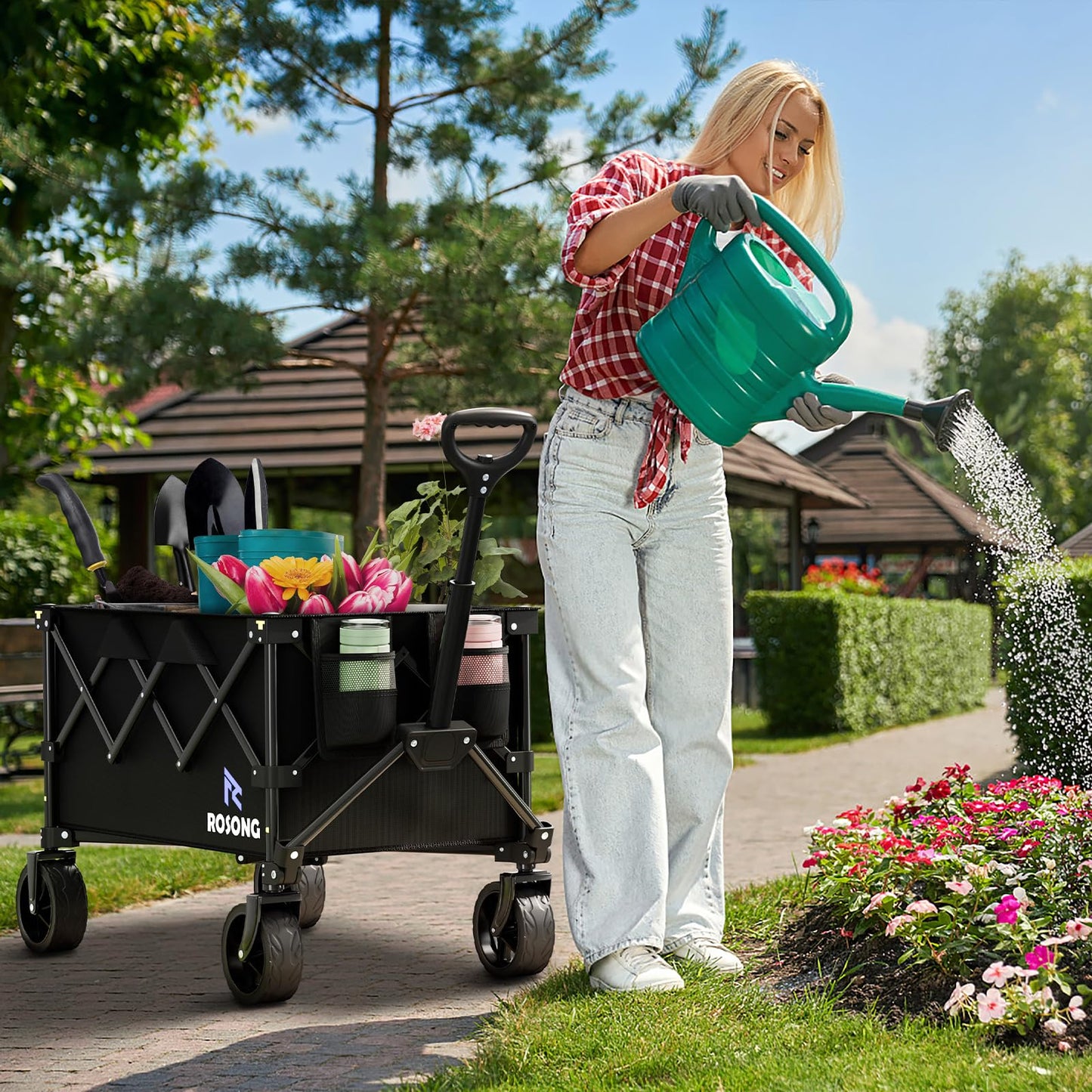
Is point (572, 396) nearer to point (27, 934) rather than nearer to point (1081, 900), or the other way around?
point (1081, 900)

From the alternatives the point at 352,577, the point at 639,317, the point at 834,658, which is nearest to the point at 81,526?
the point at 352,577

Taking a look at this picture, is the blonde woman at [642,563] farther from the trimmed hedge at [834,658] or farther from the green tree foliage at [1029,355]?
the green tree foliage at [1029,355]

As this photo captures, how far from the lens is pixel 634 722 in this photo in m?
3.44

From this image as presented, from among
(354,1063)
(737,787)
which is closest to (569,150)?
(737,787)

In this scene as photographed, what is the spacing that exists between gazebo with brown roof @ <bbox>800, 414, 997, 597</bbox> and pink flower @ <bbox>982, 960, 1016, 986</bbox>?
20.8 meters

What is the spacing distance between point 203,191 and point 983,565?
5.22 metres

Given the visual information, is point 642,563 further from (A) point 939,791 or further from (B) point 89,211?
(B) point 89,211

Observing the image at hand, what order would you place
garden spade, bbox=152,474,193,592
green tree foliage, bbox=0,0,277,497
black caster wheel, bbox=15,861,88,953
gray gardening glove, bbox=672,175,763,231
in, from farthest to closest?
green tree foliage, bbox=0,0,277,497, garden spade, bbox=152,474,193,592, black caster wheel, bbox=15,861,88,953, gray gardening glove, bbox=672,175,763,231

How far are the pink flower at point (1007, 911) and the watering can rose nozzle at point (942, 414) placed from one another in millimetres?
1069

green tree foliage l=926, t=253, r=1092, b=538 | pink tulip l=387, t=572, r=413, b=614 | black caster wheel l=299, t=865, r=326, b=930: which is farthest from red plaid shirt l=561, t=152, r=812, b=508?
green tree foliage l=926, t=253, r=1092, b=538

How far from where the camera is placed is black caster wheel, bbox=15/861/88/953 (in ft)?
13.8

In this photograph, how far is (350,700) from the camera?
3428mm

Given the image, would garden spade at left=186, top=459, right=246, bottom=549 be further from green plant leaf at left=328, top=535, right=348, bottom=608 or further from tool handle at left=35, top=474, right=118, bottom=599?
green plant leaf at left=328, top=535, right=348, bottom=608

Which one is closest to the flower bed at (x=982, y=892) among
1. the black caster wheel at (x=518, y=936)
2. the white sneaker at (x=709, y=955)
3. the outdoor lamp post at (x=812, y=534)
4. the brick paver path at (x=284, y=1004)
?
the white sneaker at (x=709, y=955)
